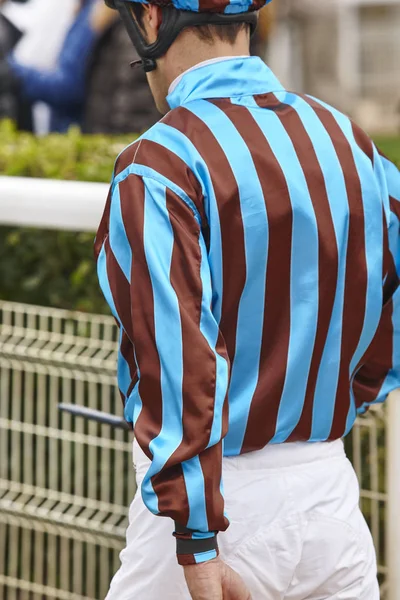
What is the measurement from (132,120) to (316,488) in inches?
463

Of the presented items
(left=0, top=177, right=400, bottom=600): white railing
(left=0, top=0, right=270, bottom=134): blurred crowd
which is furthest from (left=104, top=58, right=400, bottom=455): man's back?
(left=0, top=0, right=270, bottom=134): blurred crowd

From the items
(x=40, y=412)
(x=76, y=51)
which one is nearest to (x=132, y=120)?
(x=76, y=51)

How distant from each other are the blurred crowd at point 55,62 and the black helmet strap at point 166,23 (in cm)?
1218

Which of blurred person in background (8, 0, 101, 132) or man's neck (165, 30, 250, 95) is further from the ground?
man's neck (165, 30, 250, 95)

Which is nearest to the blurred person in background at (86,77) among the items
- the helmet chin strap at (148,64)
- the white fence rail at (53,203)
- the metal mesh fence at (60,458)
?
the metal mesh fence at (60,458)

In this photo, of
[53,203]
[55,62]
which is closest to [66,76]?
[55,62]

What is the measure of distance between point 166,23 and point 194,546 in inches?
33.9

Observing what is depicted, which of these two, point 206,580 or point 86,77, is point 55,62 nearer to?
point 86,77

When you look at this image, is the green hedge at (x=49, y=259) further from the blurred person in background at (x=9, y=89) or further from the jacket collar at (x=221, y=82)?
the blurred person in background at (x=9, y=89)

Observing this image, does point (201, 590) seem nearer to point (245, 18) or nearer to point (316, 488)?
point (316, 488)

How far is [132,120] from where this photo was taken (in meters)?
13.4

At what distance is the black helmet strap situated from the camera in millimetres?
1812

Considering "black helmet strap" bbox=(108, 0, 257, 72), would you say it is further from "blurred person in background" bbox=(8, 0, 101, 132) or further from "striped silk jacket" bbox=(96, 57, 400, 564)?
"blurred person in background" bbox=(8, 0, 101, 132)

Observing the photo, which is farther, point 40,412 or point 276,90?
point 40,412
